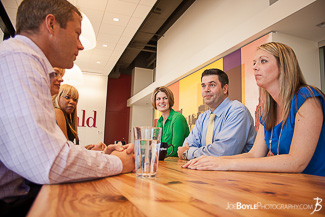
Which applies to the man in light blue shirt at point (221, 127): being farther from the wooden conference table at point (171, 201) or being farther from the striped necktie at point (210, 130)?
the wooden conference table at point (171, 201)

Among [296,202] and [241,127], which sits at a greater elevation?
[241,127]

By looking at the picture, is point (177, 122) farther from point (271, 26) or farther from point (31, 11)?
point (31, 11)

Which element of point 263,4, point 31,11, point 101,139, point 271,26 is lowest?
point 101,139

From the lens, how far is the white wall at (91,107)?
8.62m

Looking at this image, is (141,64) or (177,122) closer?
(177,122)

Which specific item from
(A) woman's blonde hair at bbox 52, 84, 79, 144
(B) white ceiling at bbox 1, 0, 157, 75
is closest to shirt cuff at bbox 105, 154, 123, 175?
(A) woman's blonde hair at bbox 52, 84, 79, 144

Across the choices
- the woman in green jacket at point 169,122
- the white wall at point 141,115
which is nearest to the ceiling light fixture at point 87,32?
the woman in green jacket at point 169,122

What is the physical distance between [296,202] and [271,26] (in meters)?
2.78

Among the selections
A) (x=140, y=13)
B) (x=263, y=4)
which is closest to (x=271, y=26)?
(x=263, y=4)

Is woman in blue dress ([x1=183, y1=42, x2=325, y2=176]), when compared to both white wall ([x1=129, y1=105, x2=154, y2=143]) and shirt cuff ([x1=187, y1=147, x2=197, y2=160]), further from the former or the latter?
white wall ([x1=129, y1=105, x2=154, y2=143])

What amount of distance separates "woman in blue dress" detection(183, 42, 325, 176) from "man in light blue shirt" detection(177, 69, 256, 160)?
12.7 inches

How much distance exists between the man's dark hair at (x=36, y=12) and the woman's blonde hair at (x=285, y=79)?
3.65 feet

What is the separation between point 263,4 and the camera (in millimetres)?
3152

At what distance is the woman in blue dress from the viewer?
1029 mm
